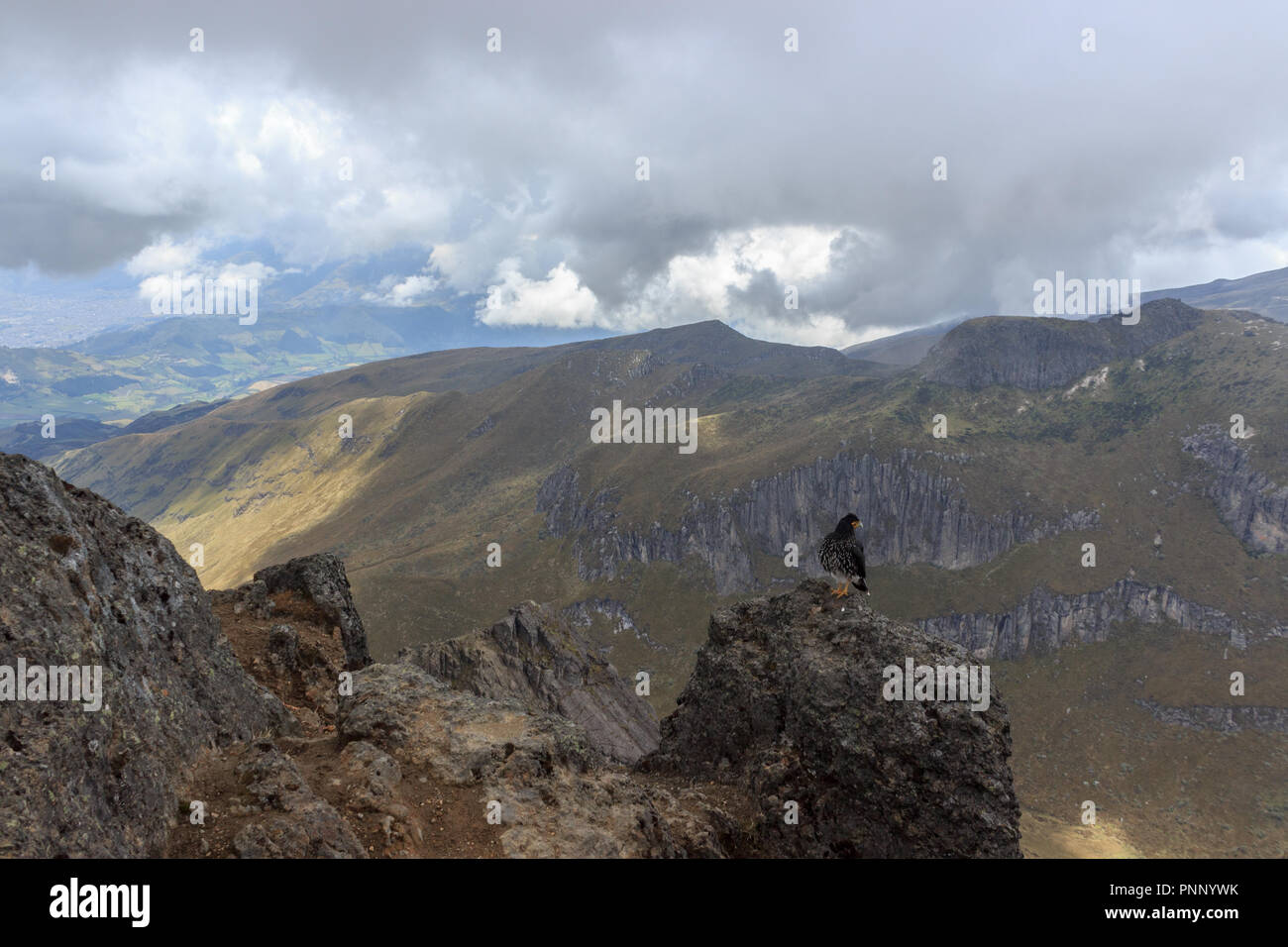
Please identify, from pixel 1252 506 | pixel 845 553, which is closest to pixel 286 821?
pixel 845 553

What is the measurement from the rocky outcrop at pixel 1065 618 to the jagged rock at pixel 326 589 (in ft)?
603

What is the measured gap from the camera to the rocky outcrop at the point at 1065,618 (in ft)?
570

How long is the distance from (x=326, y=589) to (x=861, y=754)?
2521cm

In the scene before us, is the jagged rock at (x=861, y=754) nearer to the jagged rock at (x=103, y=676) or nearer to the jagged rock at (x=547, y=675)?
the jagged rock at (x=103, y=676)

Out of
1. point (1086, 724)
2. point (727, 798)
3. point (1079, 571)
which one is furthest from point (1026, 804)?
point (727, 798)

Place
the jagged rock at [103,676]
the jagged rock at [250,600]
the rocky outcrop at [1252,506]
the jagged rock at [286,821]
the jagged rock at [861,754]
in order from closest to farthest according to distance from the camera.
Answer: the jagged rock at [103,676] → the jagged rock at [286,821] → the jagged rock at [861,754] → the jagged rock at [250,600] → the rocky outcrop at [1252,506]

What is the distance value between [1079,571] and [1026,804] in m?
97.6

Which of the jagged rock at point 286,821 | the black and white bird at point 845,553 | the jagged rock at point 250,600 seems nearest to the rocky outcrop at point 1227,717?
the black and white bird at point 845,553

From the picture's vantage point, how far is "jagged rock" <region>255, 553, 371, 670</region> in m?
28.6

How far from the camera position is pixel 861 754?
17.0m

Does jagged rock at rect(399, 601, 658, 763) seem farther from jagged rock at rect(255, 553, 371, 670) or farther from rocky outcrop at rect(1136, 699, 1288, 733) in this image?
rocky outcrop at rect(1136, 699, 1288, 733)

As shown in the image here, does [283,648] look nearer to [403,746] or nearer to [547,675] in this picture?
[403,746]

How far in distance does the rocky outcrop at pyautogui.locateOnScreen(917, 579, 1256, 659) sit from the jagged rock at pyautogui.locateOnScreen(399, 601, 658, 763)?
14597 centimetres
